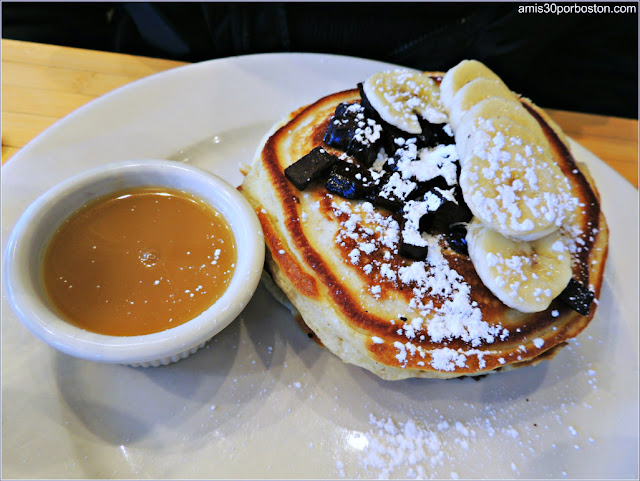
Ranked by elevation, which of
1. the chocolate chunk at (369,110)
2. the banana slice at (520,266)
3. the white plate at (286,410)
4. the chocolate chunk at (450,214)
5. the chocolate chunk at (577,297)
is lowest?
the white plate at (286,410)

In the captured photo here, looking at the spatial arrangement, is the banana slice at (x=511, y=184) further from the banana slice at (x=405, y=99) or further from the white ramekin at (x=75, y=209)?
the white ramekin at (x=75, y=209)

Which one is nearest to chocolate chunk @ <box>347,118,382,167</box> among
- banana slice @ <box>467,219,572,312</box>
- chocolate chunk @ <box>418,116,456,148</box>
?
chocolate chunk @ <box>418,116,456,148</box>

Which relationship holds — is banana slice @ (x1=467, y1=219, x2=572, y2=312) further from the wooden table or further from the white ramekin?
the wooden table

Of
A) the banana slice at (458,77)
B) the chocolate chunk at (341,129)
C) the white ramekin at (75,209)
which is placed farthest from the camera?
the banana slice at (458,77)

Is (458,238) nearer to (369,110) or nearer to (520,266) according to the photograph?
(520,266)

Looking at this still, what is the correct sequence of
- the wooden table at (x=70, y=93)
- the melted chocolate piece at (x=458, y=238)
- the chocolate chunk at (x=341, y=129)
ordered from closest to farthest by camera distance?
the melted chocolate piece at (x=458, y=238)
the chocolate chunk at (x=341, y=129)
the wooden table at (x=70, y=93)

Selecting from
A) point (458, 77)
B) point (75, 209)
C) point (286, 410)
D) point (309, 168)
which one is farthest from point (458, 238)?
point (75, 209)

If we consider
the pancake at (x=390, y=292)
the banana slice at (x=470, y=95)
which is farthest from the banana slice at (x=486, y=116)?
the pancake at (x=390, y=292)
